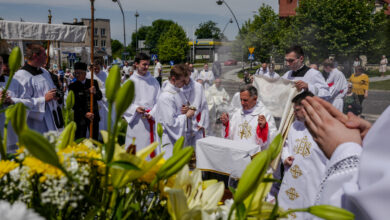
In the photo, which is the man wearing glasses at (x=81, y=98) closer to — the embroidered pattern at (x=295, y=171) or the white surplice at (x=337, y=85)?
the embroidered pattern at (x=295, y=171)

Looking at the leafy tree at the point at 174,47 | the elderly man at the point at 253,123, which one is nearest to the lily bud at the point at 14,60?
the elderly man at the point at 253,123

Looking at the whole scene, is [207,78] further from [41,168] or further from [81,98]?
[41,168]

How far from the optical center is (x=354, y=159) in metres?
1.01

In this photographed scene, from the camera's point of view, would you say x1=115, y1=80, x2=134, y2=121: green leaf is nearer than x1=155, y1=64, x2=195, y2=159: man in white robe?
Yes

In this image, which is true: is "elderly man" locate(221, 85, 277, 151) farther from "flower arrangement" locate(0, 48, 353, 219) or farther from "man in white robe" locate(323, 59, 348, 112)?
"man in white robe" locate(323, 59, 348, 112)

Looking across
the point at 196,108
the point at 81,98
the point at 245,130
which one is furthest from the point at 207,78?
the point at 245,130

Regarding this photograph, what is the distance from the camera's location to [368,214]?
32.4 inches

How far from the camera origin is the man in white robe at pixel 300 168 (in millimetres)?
3477

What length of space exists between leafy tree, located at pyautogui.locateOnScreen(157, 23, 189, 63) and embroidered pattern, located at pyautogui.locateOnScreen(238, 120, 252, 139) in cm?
6478

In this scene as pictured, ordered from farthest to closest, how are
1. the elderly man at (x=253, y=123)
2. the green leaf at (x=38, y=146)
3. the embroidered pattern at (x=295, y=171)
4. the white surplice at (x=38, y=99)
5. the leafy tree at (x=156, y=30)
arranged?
the leafy tree at (x=156, y=30), the elderly man at (x=253, y=123), the white surplice at (x=38, y=99), the embroidered pattern at (x=295, y=171), the green leaf at (x=38, y=146)

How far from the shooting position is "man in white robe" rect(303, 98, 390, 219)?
2.65ft

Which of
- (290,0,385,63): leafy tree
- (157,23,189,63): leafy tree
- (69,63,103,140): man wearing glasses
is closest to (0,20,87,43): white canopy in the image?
(69,63,103,140): man wearing glasses

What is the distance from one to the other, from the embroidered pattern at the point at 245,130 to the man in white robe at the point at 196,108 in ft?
2.74

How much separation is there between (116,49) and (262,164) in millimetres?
102804
